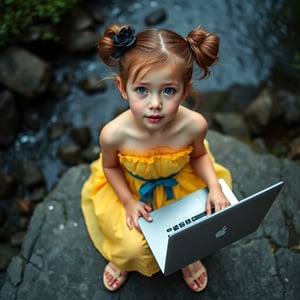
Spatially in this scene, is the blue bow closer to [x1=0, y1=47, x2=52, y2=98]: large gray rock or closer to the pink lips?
the pink lips

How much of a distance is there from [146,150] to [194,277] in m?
0.64

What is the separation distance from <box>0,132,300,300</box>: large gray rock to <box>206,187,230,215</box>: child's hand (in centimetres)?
38

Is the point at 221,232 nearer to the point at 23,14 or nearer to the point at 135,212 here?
the point at 135,212

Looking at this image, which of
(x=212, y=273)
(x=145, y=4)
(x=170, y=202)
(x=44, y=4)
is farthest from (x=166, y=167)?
(x=145, y=4)

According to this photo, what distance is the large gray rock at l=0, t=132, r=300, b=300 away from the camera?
197cm

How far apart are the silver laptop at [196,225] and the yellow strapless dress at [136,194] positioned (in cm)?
8

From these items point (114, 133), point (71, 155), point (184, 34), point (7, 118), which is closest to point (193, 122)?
point (114, 133)

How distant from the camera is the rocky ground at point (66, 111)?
9.47ft

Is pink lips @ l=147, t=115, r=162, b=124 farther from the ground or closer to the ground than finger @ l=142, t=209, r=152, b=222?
farther from the ground

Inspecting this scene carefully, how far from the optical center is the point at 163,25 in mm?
3676

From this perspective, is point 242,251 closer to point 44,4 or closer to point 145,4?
point 44,4

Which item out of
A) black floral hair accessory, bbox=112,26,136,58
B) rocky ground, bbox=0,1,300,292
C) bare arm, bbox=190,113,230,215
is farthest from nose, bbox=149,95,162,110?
rocky ground, bbox=0,1,300,292

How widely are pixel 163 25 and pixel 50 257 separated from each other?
7.54 feet

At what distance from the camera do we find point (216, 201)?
5.89ft
